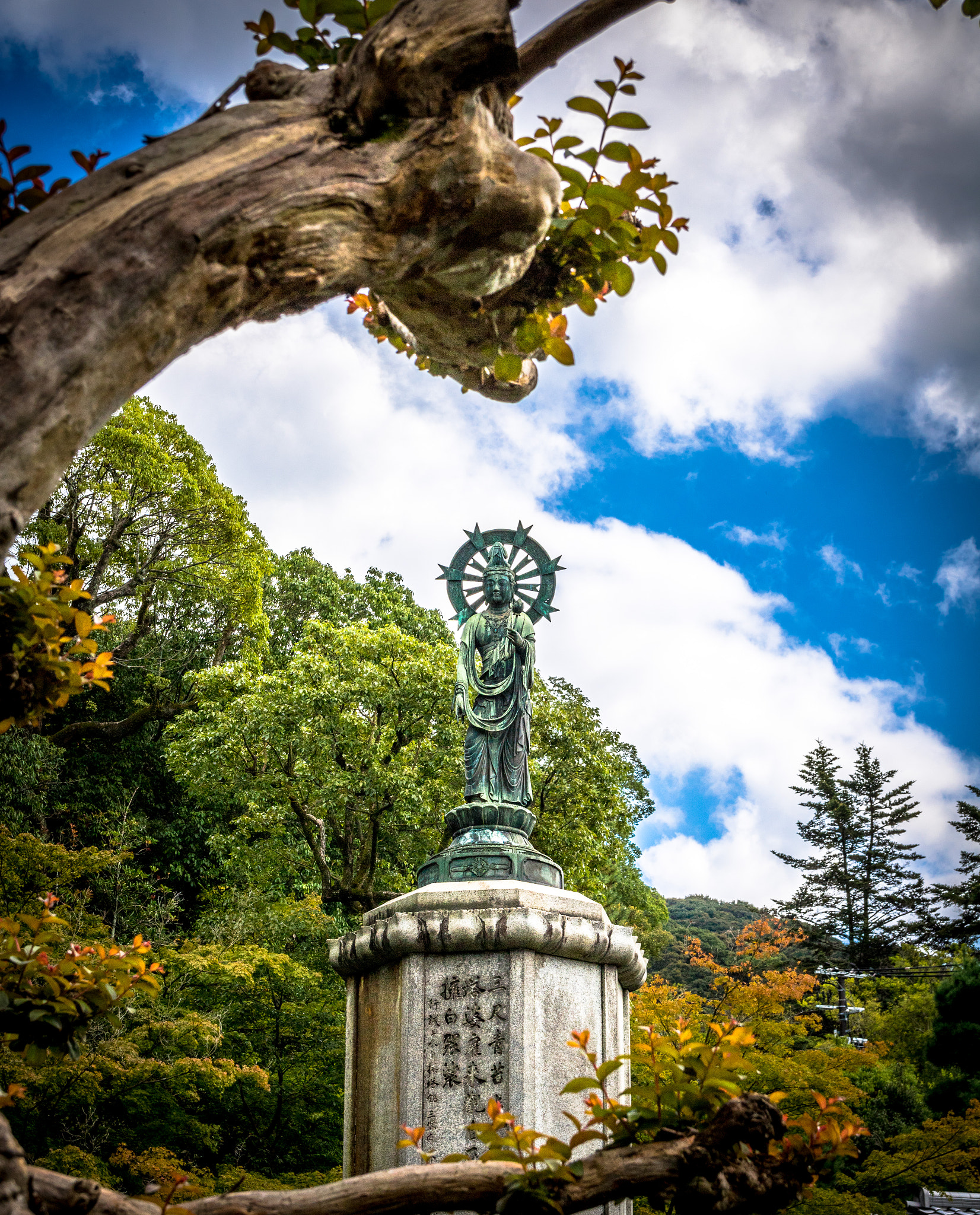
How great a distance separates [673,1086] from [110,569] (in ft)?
51.7

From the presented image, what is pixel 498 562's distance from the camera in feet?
22.4

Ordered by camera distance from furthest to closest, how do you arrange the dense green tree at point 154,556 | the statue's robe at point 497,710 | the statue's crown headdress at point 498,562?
1. the dense green tree at point 154,556
2. the statue's crown headdress at point 498,562
3. the statue's robe at point 497,710

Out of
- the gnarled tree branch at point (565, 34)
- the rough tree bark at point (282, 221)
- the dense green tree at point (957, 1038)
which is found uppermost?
the gnarled tree branch at point (565, 34)

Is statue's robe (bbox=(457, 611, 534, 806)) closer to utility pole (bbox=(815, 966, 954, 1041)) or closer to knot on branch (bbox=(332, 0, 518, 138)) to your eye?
knot on branch (bbox=(332, 0, 518, 138))

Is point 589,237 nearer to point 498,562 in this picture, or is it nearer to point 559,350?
point 559,350

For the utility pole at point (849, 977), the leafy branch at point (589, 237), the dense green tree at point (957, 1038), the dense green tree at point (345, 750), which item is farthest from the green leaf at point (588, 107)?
the utility pole at point (849, 977)

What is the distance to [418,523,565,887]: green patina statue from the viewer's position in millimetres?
5367

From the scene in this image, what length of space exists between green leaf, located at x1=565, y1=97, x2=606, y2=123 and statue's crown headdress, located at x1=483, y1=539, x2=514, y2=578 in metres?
4.73

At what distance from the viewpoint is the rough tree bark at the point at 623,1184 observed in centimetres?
173

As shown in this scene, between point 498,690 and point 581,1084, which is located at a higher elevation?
point 498,690

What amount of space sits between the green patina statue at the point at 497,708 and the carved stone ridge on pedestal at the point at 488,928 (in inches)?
11.7

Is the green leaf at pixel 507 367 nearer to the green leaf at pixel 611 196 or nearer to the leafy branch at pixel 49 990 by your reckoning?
the green leaf at pixel 611 196

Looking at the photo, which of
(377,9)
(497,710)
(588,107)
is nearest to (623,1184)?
(588,107)

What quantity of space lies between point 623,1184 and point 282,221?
1.75 metres
